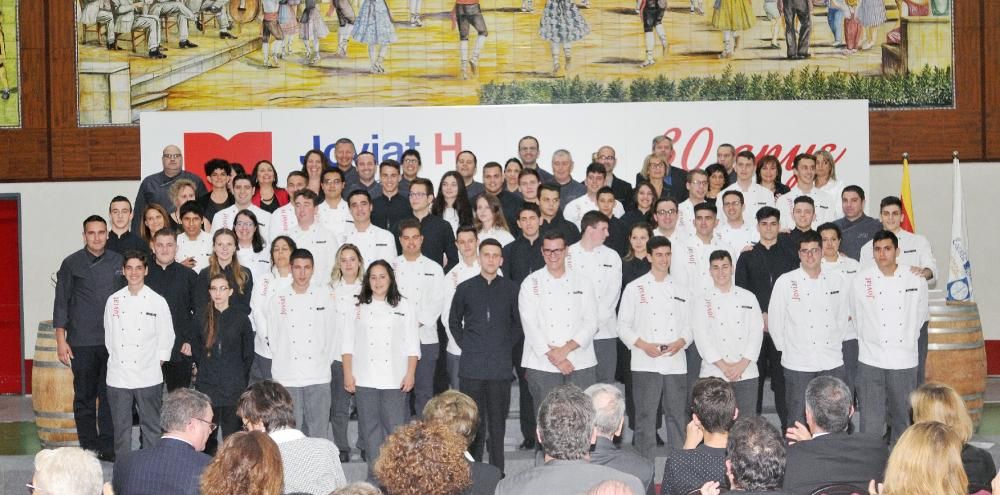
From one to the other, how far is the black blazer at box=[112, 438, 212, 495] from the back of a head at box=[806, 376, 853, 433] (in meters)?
2.65

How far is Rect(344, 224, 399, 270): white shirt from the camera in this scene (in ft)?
32.3

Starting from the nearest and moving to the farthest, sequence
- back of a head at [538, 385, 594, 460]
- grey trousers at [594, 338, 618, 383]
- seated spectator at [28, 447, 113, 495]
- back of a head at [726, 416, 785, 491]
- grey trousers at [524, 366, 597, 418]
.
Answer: seated spectator at [28, 447, 113, 495], back of a head at [726, 416, 785, 491], back of a head at [538, 385, 594, 460], grey trousers at [524, 366, 597, 418], grey trousers at [594, 338, 618, 383]

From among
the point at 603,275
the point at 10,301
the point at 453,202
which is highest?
the point at 453,202

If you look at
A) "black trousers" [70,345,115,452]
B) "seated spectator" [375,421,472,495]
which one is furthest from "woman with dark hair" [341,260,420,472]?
"seated spectator" [375,421,472,495]

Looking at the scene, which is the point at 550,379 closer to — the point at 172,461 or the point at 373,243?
the point at 373,243

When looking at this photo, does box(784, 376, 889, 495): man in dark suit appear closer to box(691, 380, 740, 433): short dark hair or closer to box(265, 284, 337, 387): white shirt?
box(691, 380, 740, 433): short dark hair

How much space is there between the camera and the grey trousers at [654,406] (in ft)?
29.1

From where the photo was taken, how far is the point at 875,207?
44.4 feet

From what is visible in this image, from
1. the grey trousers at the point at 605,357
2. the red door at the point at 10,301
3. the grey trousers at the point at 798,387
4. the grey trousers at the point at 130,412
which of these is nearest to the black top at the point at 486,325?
the grey trousers at the point at 605,357

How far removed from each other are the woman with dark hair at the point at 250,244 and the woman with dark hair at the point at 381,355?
1352 millimetres

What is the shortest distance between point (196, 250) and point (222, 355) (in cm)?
150

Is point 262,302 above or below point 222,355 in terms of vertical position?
above

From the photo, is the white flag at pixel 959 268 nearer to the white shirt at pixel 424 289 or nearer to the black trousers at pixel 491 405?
the black trousers at pixel 491 405

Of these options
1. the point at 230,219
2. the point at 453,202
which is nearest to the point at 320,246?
the point at 230,219
